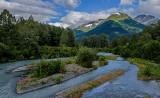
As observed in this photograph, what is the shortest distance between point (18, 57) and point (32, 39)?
59.7ft

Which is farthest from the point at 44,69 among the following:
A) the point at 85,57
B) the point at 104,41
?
the point at 104,41

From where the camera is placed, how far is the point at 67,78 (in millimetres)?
32281

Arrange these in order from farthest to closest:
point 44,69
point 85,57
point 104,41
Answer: point 104,41
point 85,57
point 44,69

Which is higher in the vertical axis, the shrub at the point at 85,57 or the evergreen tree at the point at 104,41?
the evergreen tree at the point at 104,41

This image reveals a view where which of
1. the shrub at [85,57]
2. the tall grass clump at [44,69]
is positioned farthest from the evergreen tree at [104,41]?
the tall grass clump at [44,69]

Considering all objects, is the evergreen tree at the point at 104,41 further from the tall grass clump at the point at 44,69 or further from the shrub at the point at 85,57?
the tall grass clump at the point at 44,69

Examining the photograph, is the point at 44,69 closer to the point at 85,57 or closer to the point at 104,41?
the point at 85,57

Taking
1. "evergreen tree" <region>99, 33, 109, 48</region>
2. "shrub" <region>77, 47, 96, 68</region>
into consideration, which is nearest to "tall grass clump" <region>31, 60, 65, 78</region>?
"shrub" <region>77, 47, 96, 68</region>

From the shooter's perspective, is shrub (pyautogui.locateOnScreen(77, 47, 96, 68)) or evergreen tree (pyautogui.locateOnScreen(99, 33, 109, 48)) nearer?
shrub (pyautogui.locateOnScreen(77, 47, 96, 68))

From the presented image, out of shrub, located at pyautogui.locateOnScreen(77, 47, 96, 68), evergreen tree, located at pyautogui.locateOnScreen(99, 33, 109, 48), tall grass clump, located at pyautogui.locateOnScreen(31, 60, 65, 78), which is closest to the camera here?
tall grass clump, located at pyautogui.locateOnScreen(31, 60, 65, 78)

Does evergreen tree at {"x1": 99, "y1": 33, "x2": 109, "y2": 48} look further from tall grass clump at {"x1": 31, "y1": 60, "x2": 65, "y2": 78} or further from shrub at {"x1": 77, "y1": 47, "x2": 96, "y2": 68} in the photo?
tall grass clump at {"x1": 31, "y1": 60, "x2": 65, "y2": 78}

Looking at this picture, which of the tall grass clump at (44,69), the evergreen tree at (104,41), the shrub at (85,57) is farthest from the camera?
the evergreen tree at (104,41)

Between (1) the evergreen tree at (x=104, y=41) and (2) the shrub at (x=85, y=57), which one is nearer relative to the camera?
(2) the shrub at (x=85, y=57)

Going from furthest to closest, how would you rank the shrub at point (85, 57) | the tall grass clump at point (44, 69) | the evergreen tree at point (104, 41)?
1. the evergreen tree at point (104, 41)
2. the shrub at point (85, 57)
3. the tall grass clump at point (44, 69)
